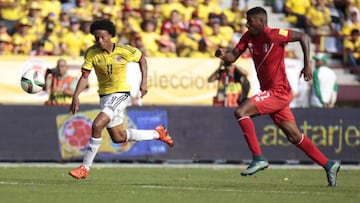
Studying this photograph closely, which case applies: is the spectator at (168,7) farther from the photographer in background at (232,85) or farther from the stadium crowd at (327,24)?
the stadium crowd at (327,24)

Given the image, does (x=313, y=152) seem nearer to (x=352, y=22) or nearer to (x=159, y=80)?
(x=159, y=80)

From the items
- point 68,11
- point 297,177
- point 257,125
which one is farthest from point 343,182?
point 68,11

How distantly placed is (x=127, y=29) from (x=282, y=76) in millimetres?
10781

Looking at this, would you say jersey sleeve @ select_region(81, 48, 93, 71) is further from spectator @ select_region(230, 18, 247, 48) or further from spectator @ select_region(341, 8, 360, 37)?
spectator @ select_region(341, 8, 360, 37)

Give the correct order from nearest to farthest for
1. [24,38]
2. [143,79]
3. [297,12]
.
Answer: [143,79]
[24,38]
[297,12]

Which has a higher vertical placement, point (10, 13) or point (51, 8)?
point (51, 8)

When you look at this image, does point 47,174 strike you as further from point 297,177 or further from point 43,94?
point 43,94

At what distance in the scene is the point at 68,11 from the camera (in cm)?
2495

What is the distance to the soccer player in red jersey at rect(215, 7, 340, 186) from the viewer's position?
1408cm

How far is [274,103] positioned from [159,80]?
969 centimetres

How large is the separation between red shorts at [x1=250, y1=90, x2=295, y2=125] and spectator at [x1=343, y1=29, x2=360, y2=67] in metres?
13.5

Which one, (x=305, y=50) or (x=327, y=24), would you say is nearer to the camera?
(x=305, y=50)

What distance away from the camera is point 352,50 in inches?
1090

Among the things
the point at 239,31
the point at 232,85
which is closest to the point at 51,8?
the point at 239,31
